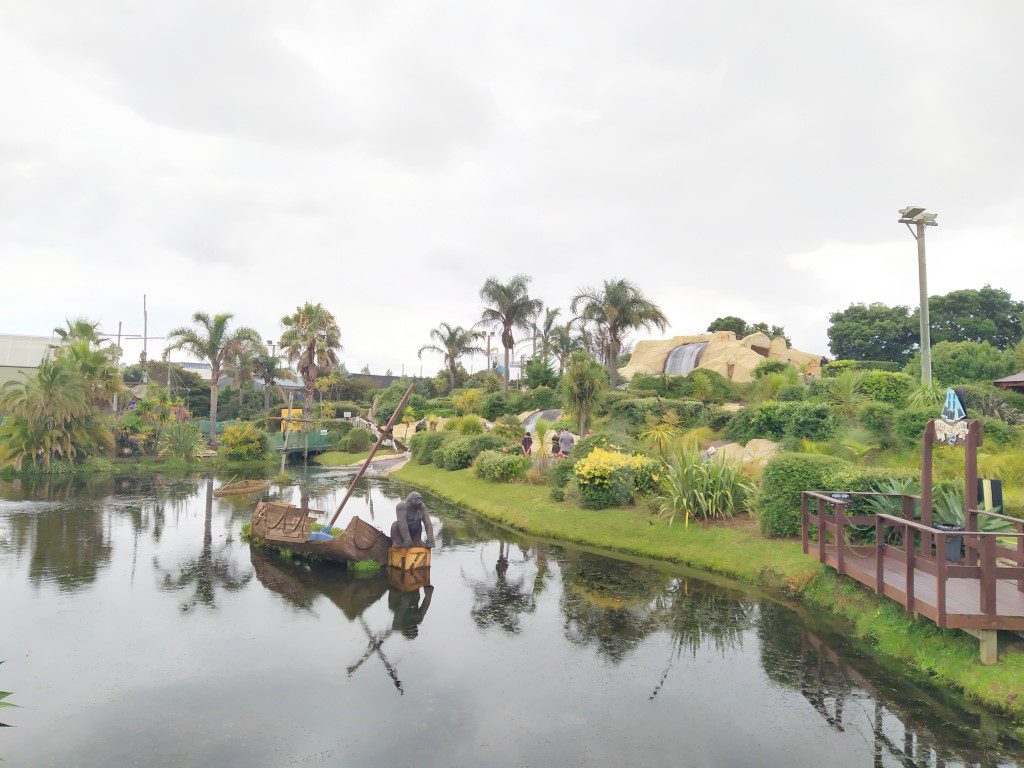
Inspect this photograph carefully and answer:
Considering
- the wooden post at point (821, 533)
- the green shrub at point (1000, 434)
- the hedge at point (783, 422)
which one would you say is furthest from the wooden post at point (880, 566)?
the hedge at point (783, 422)

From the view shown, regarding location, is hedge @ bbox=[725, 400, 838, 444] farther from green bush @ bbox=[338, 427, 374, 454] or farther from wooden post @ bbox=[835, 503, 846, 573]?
green bush @ bbox=[338, 427, 374, 454]

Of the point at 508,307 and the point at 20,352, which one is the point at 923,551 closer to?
the point at 508,307

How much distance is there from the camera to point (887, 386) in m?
24.6

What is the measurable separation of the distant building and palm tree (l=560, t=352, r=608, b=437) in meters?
65.4

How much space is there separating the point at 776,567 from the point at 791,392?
54.8ft

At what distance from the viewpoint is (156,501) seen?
28469mm

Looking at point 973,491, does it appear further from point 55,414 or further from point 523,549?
point 55,414

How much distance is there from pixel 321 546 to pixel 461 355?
188 ft

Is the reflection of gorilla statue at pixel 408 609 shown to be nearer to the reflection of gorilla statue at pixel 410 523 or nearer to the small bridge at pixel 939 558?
the reflection of gorilla statue at pixel 410 523

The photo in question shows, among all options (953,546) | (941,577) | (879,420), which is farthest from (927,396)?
(941,577)

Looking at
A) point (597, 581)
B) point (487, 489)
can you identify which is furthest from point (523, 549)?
point (487, 489)

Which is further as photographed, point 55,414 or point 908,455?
point 55,414

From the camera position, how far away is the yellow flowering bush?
19.9m

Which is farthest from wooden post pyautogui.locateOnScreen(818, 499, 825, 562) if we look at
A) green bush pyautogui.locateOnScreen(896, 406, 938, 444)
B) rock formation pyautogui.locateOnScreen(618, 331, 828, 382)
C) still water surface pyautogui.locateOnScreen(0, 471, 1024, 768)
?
rock formation pyautogui.locateOnScreen(618, 331, 828, 382)
